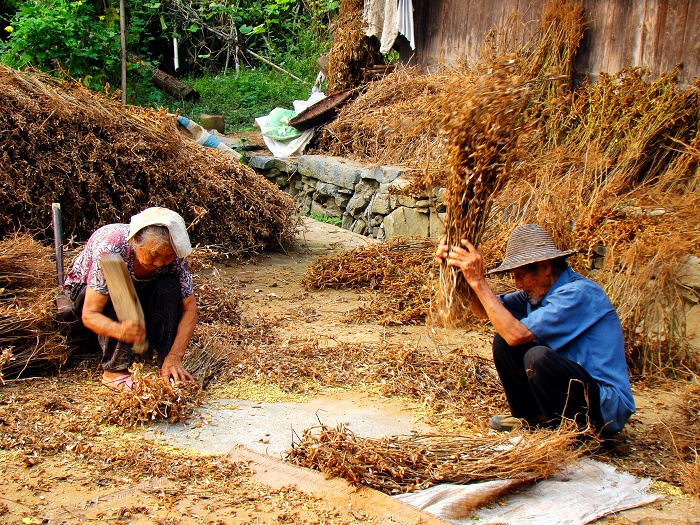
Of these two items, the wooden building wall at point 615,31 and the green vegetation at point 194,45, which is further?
the green vegetation at point 194,45

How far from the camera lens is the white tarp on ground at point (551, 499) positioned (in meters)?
2.48

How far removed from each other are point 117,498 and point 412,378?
5.76 ft

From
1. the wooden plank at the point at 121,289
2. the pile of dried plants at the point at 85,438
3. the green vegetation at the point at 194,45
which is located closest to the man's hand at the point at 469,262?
the pile of dried plants at the point at 85,438

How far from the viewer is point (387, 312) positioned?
5148mm

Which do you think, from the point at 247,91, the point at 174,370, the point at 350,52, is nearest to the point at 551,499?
the point at 174,370

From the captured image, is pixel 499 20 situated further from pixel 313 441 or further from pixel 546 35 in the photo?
pixel 313 441

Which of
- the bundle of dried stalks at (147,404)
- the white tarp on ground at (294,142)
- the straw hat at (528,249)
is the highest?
the white tarp on ground at (294,142)

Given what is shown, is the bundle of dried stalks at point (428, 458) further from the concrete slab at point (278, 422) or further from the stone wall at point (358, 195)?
the stone wall at point (358, 195)

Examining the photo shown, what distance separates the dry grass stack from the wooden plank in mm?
1429

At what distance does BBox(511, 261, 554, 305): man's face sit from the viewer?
3061 mm

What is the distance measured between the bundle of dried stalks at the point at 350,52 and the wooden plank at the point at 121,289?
6.35 m

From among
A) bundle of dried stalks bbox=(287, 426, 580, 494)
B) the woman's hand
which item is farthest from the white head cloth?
bundle of dried stalks bbox=(287, 426, 580, 494)

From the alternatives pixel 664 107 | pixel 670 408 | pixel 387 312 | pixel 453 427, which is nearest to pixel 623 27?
pixel 664 107

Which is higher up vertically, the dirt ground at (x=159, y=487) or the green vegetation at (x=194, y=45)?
the green vegetation at (x=194, y=45)
